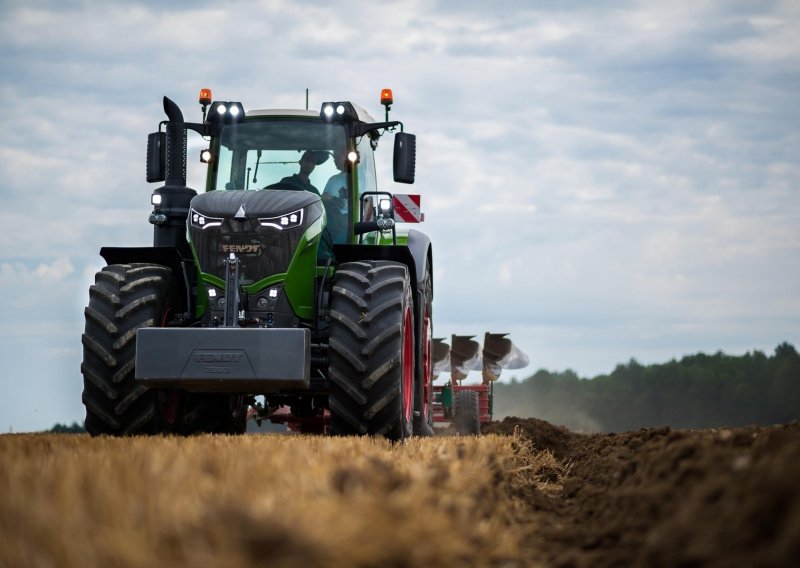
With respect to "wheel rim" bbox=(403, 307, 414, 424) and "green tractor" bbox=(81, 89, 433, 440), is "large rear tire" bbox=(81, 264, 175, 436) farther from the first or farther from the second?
"wheel rim" bbox=(403, 307, 414, 424)

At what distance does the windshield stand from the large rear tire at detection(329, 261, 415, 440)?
75.2 inches

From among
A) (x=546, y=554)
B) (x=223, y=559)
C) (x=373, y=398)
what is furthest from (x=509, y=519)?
(x=373, y=398)

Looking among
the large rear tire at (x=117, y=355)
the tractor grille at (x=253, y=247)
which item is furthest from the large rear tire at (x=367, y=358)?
the large rear tire at (x=117, y=355)

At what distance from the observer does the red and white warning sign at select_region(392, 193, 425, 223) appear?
551 inches

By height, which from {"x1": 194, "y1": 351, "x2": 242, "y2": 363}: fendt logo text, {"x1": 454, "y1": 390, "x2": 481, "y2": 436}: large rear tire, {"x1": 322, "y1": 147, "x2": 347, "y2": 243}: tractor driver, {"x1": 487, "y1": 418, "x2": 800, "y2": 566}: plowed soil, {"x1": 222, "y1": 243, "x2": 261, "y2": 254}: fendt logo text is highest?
{"x1": 322, "y1": 147, "x2": 347, "y2": 243}: tractor driver

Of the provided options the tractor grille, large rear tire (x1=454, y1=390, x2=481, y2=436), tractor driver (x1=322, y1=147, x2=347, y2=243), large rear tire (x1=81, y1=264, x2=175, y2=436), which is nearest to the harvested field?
large rear tire (x1=81, y1=264, x2=175, y2=436)

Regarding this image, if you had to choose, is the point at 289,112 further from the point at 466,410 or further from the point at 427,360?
the point at 466,410

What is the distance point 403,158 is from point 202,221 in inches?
76.8

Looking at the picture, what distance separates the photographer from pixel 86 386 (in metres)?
8.97

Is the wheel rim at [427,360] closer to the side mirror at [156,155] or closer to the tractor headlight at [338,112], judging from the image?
the tractor headlight at [338,112]

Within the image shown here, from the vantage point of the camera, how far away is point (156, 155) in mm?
10094

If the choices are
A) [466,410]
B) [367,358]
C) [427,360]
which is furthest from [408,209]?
[367,358]

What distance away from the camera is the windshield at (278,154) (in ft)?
33.6

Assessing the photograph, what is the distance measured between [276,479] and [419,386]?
6.66 meters
